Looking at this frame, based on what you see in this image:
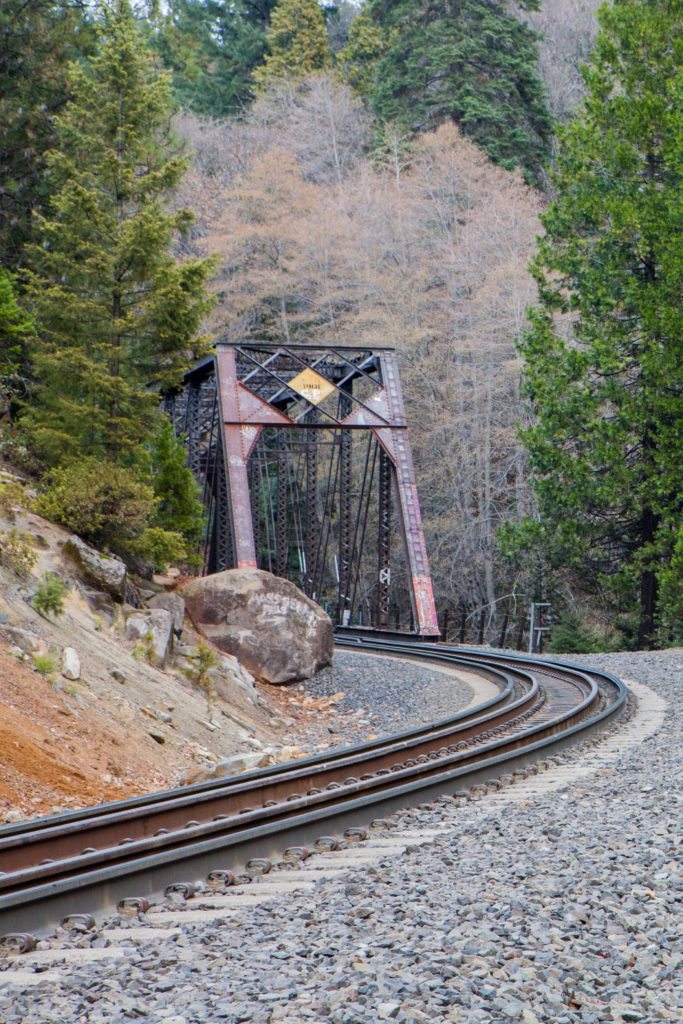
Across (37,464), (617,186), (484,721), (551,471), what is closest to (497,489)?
(551,471)

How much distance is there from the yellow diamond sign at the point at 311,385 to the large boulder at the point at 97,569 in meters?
12.1

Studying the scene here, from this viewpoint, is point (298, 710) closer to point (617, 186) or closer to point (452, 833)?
point (452, 833)

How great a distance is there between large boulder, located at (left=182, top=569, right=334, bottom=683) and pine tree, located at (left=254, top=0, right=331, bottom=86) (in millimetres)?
46016

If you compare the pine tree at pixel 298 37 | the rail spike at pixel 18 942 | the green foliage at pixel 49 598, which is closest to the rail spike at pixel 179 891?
the rail spike at pixel 18 942

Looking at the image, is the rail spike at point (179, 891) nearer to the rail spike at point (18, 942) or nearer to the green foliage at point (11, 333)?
the rail spike at point (18, 942)

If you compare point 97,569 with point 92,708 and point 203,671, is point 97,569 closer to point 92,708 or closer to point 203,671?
point 203,671

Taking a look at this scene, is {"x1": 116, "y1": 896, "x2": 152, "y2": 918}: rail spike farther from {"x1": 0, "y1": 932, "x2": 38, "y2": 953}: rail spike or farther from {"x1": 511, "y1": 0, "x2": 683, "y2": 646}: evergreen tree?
{"x1": 511, "y1": 0, "x2": 683, "y2": 646}: evergreen tree

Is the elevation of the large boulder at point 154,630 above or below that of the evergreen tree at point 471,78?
below

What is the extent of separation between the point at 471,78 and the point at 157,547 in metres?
39.0

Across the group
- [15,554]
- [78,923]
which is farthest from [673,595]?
[78,923]

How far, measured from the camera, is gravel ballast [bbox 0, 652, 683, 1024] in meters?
3.97

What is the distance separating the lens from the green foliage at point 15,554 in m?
13.2

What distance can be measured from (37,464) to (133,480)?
2.47 meters

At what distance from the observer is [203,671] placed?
1468 centimetres
